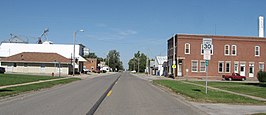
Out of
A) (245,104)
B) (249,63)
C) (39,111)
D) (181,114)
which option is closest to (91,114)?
(39,111)

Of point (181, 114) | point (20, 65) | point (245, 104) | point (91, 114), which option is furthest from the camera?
point (20, 65)

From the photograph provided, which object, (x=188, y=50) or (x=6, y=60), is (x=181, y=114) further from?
(x=6, y=60)

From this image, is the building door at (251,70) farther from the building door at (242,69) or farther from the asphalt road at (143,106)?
the asphalt road at (143,106)

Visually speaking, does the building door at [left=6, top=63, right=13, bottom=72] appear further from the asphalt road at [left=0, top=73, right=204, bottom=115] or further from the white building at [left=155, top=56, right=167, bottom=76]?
the asphalt road at [left=0, top=73, right=204, bottom=115]

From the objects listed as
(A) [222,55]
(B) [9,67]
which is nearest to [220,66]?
(A) [222,55]

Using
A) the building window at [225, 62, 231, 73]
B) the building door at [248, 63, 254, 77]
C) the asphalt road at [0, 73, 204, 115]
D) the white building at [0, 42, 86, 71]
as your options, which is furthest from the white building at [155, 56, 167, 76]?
the asphalt road at [0, 73, 204, 115]

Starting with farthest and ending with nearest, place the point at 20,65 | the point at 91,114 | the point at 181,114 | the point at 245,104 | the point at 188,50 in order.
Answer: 1. the point at 20,65
2. the point at 188,50
3. the point at 245,104
4. the point at 181,114
5. the point at 91,114

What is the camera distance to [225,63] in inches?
2635

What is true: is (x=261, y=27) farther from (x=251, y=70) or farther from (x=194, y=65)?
(x=194, y=65)

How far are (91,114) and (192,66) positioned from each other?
56.3 metres

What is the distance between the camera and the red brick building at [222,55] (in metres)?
66.3

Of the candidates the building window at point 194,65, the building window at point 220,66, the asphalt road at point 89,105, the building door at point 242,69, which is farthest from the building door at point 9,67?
the asphalt road at point 89,105

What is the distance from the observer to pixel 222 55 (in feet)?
220

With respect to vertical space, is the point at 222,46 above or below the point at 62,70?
above
